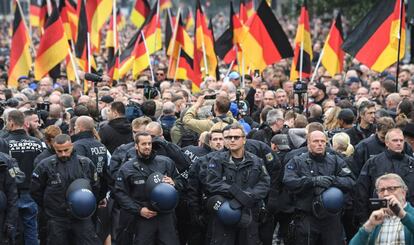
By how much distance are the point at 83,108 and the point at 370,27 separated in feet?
16.7

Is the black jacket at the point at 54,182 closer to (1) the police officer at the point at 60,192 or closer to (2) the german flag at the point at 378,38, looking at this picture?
(1) the police officer at the point at 60,192

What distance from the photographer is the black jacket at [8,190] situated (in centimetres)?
1231

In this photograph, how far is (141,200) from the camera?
41.6 ft

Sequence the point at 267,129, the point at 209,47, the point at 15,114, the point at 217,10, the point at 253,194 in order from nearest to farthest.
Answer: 1. the point at 253,194
2. the point at 15,114
3. the point at 267,129
4. the point at 209,47
5. the point at 217,10

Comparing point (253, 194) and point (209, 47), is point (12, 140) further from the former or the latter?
point (209, 47)

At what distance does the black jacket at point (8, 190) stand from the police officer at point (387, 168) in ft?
11.8

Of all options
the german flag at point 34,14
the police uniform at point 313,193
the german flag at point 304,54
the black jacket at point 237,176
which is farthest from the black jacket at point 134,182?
the german flag at point 34,14

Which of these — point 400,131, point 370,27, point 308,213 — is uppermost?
point 370,27

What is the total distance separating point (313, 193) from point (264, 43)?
793 cm

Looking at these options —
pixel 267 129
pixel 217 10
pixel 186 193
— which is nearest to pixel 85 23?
pixel 267 129

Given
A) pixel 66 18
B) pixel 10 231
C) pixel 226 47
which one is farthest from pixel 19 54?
pixel 10 231

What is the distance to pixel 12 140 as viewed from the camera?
13617mm

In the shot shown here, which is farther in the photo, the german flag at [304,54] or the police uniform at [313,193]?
the german flag at [304,54]

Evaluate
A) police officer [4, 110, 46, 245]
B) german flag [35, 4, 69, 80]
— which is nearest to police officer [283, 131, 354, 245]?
police officer [4, 110, 46, 245]
